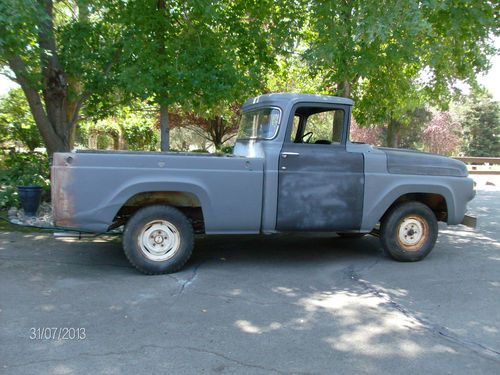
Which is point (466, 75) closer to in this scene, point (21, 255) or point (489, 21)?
point (489, 21)

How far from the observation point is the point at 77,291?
16.1 ft

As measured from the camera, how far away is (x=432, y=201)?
269 inches

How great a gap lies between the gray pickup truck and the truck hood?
1 cm

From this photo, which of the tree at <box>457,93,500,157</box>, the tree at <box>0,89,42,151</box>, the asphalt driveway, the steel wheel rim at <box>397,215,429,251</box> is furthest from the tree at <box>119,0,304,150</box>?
the tree at <box>457,93,500,157</box>

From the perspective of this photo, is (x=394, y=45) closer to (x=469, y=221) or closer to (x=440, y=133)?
(x=469, y=221)

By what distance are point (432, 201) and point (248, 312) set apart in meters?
3.74

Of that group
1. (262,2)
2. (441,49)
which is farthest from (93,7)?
(441,49)

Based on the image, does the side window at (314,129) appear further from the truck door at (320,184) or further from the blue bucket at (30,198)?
the blue bucket at (30,198)

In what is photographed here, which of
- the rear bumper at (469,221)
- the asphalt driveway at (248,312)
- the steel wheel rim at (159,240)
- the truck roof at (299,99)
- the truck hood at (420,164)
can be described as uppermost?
the truck roof at (299,99)

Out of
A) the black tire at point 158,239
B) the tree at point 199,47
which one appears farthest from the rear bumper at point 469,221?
the tree at point 199,47

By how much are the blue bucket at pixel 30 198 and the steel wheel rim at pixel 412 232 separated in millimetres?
6230

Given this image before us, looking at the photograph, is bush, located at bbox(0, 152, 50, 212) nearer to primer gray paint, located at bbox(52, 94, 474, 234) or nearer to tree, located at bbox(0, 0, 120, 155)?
tree, located at bbox(0, 0, 120, 155)

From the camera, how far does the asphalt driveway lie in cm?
350

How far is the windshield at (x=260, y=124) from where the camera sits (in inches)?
240
